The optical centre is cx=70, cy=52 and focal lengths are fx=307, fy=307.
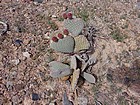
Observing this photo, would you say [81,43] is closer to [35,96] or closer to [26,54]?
[26,54]

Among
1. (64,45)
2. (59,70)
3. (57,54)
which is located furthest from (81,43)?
(59,70)

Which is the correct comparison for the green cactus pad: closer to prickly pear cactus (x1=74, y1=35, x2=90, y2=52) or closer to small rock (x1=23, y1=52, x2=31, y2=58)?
prickly pear cactus (x1=74, y1=35, x2=90, y2=52)

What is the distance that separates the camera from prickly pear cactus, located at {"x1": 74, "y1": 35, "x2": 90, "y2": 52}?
3.85 meters

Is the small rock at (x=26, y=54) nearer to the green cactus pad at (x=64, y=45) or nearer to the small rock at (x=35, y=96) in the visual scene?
the green cactus pad at (x=64, y=45)

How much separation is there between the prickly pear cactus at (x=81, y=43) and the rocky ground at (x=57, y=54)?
0.22 m

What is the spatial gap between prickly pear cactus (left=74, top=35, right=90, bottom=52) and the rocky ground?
219 mm

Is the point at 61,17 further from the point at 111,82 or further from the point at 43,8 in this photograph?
the point at 111,82

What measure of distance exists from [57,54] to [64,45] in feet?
0.64

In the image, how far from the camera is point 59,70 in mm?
3600

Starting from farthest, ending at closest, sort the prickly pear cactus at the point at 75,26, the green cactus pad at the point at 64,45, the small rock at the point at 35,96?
the prickly pear cactus at the point at 75,26 → the green cactus pad at the point at 64,45 → the small rock at the point at 35,96

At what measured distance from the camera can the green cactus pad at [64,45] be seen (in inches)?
151

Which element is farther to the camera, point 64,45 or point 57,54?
point 57,54

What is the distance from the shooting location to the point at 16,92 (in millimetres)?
3582

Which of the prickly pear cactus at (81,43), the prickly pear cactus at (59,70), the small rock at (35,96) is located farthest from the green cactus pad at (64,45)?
the small rock at (35,96)
